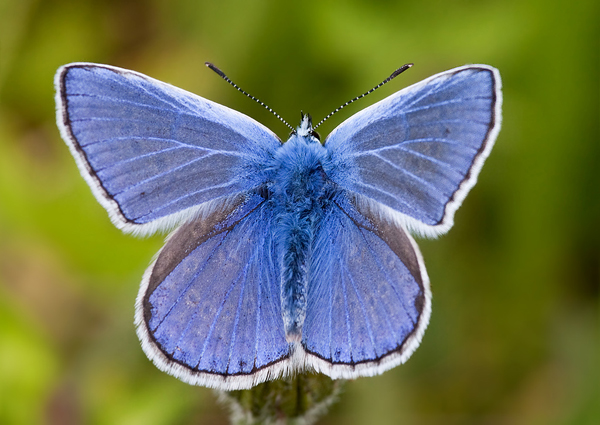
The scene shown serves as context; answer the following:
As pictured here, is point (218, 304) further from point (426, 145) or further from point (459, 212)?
point (459, 212)

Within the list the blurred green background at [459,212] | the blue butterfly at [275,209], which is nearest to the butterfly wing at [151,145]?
the blue butterfly at [275,209]

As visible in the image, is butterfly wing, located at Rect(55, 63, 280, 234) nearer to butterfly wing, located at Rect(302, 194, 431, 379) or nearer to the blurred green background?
butterfly wing, located at Rect(302, 194, 431, 379)

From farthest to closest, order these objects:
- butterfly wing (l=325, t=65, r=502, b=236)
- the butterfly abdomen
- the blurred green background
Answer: the blurred green background < the butterfly abdomen < butterfly wing (l=325, t=65, r=502, b=236)

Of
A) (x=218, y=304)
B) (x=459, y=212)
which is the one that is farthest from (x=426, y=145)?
(x=459, y=212)

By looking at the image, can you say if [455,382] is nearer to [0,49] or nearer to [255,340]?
[255,340]

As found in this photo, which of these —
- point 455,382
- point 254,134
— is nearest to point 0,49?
point 254,134

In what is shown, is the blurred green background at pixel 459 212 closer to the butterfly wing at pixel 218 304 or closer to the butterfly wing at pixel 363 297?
the butterfly wing at pixel 218 304

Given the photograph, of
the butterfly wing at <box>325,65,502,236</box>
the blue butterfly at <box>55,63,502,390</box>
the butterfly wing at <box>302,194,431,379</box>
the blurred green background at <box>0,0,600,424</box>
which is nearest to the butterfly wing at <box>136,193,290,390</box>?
the blue butterfly at <box>55,63,502,390</box>
